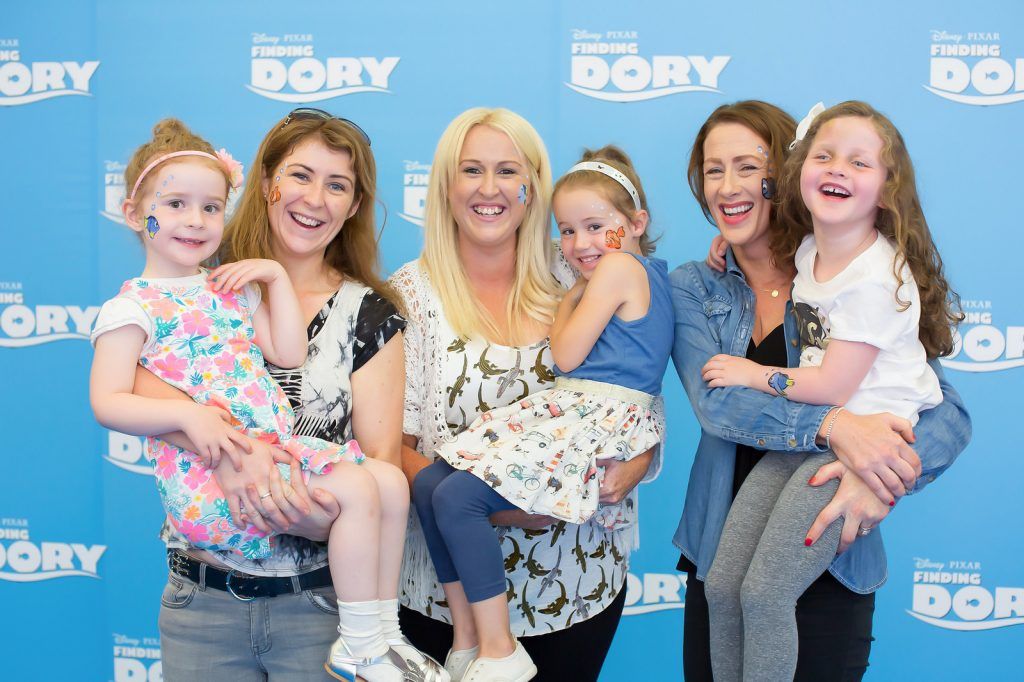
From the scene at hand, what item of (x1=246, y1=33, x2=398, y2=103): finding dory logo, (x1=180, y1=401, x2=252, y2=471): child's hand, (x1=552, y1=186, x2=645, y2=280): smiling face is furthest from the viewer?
(x1=246, y1=33, x2=398, y2=103): finding dory logo

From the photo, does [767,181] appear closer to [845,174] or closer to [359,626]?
[845,174]

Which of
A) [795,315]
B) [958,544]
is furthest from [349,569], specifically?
[958,544]

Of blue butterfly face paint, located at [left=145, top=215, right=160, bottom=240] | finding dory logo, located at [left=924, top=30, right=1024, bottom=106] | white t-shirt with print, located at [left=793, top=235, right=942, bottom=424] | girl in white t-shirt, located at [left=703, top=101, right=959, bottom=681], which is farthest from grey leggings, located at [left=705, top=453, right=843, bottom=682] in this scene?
finding dory logo, located at [left=924, top=30, right=1024, bottom=106]

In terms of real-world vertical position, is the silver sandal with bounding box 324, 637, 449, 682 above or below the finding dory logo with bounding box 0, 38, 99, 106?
below

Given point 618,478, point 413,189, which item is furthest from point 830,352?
point 413,189

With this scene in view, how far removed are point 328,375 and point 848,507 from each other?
1.08 m

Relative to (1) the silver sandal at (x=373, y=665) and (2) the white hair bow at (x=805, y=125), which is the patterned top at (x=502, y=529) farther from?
(2) the white hair bow at (x=805, y=125)

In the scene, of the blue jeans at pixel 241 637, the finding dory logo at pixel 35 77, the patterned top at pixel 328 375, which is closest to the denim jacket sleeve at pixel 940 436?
the patterned top at pixel 328 375

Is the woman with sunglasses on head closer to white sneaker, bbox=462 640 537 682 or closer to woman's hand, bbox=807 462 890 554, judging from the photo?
white sneaker, bbox=462 640 537 682

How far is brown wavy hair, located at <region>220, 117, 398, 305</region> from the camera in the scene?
186cm

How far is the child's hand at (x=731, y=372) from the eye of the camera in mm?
1706

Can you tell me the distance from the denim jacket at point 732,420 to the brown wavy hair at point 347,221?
0.70 meters

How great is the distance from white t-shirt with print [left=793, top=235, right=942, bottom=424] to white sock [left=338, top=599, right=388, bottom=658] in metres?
1.01

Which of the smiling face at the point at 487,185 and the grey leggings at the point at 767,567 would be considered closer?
the grey leggings at the point at 767,567
